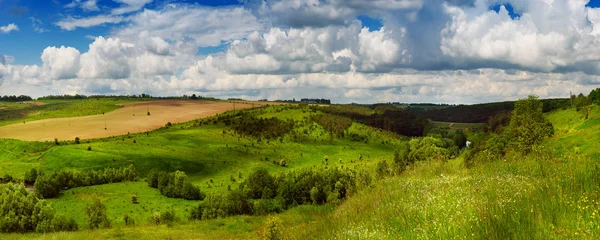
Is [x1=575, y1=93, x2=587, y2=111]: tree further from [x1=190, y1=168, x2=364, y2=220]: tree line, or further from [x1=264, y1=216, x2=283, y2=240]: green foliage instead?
[x1=264, y1=216, x2=283, y2=240]: green foliage

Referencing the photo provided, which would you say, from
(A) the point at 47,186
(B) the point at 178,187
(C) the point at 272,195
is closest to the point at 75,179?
(A) the point at 47,186

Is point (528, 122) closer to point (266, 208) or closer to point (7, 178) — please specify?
point (266, 208)

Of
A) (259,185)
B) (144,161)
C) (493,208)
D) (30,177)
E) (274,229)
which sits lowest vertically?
(30,177)

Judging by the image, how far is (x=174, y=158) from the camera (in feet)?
543

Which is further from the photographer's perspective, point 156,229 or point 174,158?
point 174,158

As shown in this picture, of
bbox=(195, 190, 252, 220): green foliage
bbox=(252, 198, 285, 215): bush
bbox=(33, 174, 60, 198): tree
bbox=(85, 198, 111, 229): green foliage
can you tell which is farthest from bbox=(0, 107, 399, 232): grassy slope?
bbox=(252, 198, 285, 215): bush

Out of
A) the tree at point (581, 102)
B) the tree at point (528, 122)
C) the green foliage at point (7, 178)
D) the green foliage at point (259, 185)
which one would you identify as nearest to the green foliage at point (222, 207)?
the green foliage at point (259, 185)

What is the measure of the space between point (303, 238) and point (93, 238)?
25299mm

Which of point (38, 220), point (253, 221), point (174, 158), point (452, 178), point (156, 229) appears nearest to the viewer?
point (452, 178)

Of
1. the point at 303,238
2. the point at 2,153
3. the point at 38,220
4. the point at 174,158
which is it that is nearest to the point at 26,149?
the point at 2,153

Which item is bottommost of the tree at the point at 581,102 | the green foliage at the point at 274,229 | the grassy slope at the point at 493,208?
the green foliage at the point at 274,229

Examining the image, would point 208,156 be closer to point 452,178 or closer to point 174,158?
point 174,158

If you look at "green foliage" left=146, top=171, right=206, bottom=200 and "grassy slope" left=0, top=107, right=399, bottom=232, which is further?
"green foliage" left=146, top=171, right=206, bottom=200

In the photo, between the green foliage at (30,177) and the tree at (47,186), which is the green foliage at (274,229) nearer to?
the tree at (47,186)
